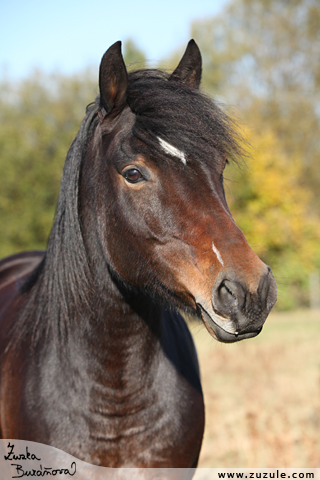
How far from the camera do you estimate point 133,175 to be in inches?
89.2

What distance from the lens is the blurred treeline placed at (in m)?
22.8

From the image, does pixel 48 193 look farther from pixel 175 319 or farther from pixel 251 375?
pixel 175 319

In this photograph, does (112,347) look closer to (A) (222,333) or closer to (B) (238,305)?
(A) (222,333)

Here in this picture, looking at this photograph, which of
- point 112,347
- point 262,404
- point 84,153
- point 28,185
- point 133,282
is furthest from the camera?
point 28,185

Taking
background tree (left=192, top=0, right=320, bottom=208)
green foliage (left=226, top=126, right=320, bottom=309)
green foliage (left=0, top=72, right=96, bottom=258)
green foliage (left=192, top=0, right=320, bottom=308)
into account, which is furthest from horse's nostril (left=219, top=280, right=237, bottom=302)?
background tree (left=192, top=0, right=320, bottom=208)

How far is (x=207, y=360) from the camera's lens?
1112cm

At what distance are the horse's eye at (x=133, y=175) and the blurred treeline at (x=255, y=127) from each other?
2014cm

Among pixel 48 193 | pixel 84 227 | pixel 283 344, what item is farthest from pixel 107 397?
pixel 48 193

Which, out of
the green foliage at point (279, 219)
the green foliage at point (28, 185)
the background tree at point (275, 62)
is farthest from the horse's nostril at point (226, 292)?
the background tree at point (275, 62)

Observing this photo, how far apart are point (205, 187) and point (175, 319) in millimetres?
1384

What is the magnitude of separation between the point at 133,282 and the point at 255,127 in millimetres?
26628

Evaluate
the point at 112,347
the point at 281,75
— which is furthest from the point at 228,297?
the point at 281,75

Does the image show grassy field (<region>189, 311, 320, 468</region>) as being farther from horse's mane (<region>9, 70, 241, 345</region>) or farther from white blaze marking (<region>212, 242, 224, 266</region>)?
horse's mane (<region>9, 70, 241, 345</region>)

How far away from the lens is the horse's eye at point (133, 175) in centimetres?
226
